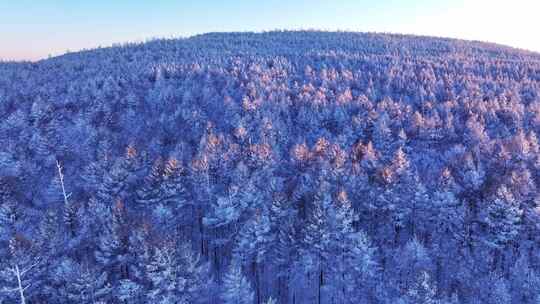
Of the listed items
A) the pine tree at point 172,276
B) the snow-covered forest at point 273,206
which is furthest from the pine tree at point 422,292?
the pine tree at point 172,276

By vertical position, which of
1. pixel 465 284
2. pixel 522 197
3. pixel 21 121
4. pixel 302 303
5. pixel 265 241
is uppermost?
pixel 21 121

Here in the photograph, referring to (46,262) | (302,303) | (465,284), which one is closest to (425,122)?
(465,284)

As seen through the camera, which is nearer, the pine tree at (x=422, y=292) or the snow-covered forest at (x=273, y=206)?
the pine tree at (x=422, y=292)

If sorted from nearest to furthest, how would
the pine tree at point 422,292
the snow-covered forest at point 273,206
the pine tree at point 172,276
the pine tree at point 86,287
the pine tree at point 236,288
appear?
the pine tree at point 86,287 → the pine tree at point 422,292 → the pine tree at point 172,276 → the pine tree at point 236,288 → the snow-covered forest at point 273,206

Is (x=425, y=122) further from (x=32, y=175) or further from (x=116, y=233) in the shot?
(x=32, y=175)

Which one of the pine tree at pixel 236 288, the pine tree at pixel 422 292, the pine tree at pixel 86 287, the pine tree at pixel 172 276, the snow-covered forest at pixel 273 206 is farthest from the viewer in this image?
the snow-covered forest at pixel 273 206

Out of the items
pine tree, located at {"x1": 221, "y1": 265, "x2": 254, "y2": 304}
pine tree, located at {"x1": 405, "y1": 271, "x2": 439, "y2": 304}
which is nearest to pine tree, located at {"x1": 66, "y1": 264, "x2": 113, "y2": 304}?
pine tree, located at {"x1": 221, "y1": 265, "x2": 254, "y2": 304}

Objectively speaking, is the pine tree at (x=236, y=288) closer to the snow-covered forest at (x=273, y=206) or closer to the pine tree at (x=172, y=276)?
the snow-covered forest at (x=273, y=206)

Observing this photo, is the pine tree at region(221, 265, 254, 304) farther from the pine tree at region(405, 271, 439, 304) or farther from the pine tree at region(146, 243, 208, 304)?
the pine tree at region(405, 271, 439, 304)
